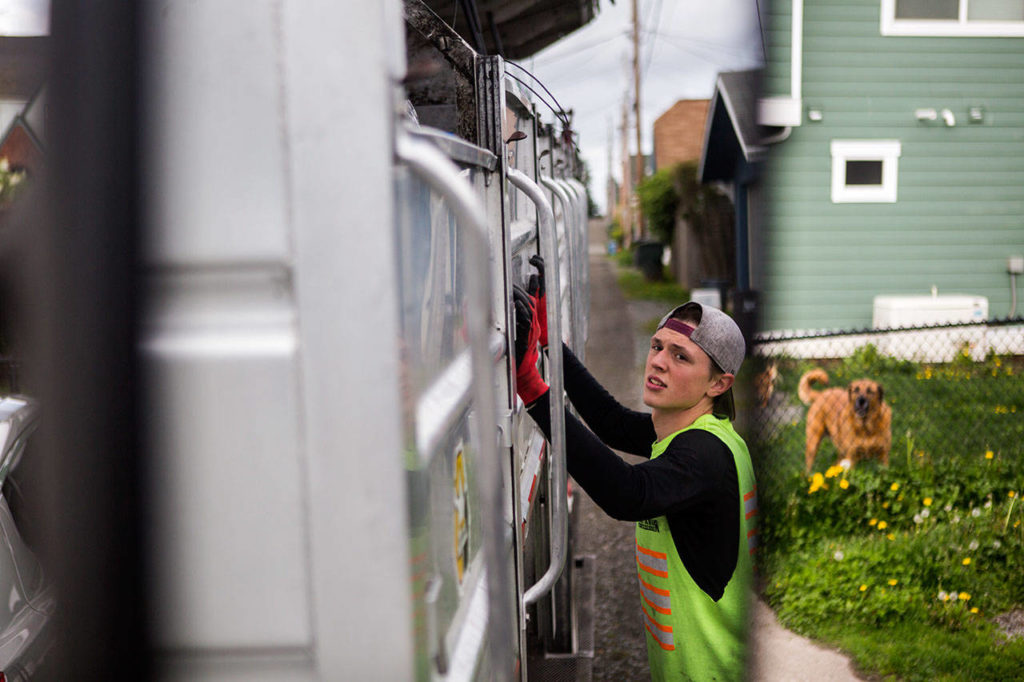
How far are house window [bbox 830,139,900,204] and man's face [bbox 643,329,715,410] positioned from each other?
8.20 meters

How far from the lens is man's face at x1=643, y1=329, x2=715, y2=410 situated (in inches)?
94.4

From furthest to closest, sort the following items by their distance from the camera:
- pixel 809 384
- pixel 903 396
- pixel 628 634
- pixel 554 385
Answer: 1. pixel 903 396
2. pixel 809 384
3. pixel 628 634
4. pixel 554 385

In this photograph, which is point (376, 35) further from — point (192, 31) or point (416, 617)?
point (416, 617)

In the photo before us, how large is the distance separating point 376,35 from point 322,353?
341 mm

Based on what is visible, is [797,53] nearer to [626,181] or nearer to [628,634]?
[628,634]

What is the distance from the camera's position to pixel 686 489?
222 cm

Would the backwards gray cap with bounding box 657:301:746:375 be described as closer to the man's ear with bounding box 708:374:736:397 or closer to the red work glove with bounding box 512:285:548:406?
the man's ear with bounding box 708:374:736:397

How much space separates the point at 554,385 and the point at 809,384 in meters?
4.62

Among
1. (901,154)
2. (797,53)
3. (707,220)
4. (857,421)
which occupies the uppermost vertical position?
(797,53)

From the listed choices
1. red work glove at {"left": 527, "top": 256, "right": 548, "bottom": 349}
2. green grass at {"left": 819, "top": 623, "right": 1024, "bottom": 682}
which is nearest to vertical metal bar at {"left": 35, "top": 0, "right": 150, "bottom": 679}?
red work glove at {"left": 527, "top": 256, "right": 548, "bottom": 349}

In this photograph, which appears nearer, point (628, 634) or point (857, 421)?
point (628, 634)

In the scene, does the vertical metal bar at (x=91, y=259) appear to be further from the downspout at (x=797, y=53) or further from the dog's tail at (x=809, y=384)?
the downspout at (x=797, y=53)

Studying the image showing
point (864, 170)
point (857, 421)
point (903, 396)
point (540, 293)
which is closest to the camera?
point (540, 293)

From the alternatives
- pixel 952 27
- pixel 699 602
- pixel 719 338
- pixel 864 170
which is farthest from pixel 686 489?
pixel 952 27
